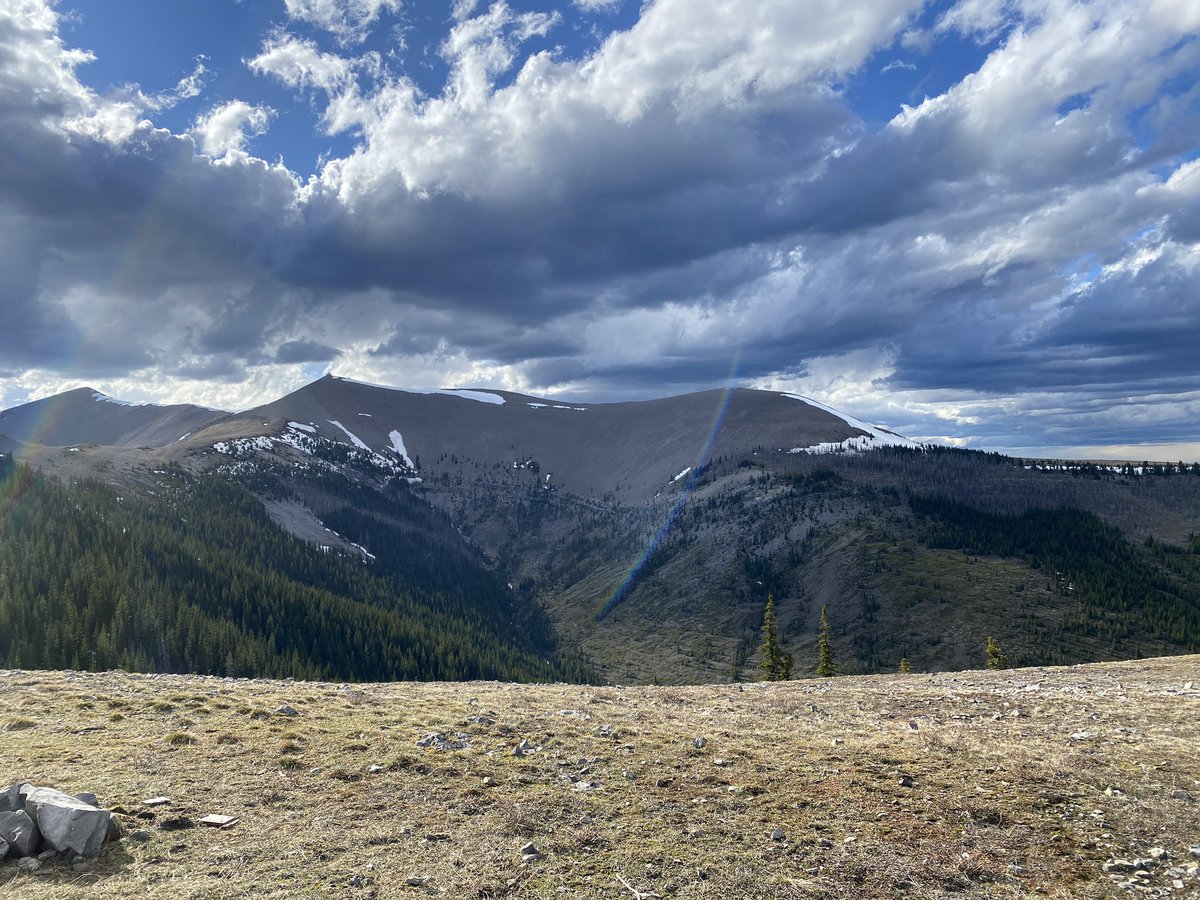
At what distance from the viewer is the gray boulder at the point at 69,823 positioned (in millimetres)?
11867

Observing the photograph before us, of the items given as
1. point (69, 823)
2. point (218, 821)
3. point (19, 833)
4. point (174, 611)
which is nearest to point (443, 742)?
point (218, 821)

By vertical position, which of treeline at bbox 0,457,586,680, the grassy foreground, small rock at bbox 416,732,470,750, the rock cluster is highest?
the rock cluster

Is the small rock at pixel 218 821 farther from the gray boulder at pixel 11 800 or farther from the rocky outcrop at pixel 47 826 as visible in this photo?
the gray boulder at pixel 11 800

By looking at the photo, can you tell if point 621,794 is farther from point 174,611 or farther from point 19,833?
point 174,611

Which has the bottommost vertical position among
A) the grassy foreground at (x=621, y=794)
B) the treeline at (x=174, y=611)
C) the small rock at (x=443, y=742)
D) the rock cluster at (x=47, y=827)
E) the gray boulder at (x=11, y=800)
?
the treeline at (x=174, y=611)

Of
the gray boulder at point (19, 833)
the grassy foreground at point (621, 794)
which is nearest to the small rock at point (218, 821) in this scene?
the grassy foreground at point (621, 794)

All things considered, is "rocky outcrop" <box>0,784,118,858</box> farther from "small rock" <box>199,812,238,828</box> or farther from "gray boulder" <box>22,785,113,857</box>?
"small rock" <box>199,812,238,828</box>

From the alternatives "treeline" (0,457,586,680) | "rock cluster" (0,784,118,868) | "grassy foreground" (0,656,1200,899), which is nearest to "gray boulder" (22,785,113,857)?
"rock cluster" (0,784,118,868)

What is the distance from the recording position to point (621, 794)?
15352 millimetres

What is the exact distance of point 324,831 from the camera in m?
13.5

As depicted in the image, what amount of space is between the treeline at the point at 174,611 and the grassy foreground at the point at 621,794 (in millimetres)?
96599

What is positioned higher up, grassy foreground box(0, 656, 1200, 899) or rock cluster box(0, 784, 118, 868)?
rock cluster box(0, 784, 118, 868)

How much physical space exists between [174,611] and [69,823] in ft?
416

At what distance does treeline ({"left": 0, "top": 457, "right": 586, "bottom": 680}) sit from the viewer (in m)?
101
